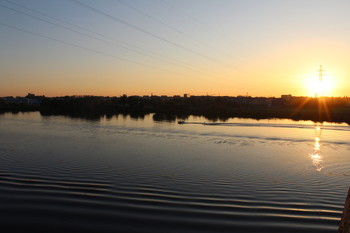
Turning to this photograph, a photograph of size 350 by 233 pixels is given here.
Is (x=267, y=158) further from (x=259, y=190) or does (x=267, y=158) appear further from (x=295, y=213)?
(x=295, y=213)

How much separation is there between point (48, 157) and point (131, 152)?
18.1 ft

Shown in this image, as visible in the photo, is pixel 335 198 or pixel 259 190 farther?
pixel 259 190

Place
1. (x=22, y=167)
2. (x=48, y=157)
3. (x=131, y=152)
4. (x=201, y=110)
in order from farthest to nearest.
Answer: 1. (x=201, y=110)
2. (x=131, y=152)
3. (x=48, y=157)
4. (x=22, y=167)

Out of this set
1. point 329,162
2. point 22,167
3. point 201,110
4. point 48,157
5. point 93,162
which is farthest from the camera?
point 201,110

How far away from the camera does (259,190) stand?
11492 millimetres

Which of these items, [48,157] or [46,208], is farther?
[48,157]

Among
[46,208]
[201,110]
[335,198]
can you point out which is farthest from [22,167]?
[201,110]

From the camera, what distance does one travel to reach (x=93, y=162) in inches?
656

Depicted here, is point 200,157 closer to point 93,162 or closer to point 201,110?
point 93,162

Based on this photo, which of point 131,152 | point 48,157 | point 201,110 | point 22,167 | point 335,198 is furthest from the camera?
point 201,110

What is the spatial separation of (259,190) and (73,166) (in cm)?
887

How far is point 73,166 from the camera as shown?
15266mm

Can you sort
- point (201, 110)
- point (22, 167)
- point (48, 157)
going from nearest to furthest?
point (22, 167)
point (48, 157)
point (201, 110)

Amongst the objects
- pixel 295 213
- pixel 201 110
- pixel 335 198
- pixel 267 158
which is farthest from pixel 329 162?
pixel 201 110
